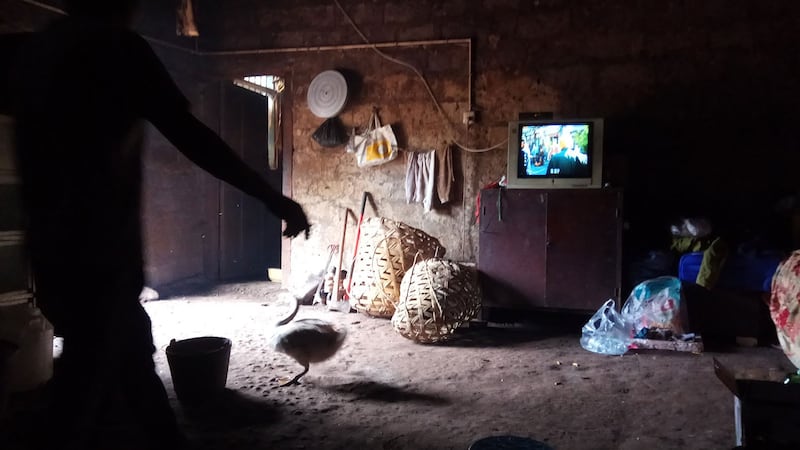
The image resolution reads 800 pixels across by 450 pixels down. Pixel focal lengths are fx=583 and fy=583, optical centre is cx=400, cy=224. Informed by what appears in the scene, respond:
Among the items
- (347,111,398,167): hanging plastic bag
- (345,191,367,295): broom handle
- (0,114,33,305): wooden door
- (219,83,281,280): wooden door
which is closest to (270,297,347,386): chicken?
(0,114,33,305): wooden door

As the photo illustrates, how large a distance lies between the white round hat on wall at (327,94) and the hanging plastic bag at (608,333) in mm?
3162

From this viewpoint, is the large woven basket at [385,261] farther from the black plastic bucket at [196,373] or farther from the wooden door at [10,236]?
the wooden door at [10,236]

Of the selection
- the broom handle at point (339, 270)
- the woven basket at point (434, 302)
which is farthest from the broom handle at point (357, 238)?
the woven basket at point (434, 302)

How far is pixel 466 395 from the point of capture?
311cm

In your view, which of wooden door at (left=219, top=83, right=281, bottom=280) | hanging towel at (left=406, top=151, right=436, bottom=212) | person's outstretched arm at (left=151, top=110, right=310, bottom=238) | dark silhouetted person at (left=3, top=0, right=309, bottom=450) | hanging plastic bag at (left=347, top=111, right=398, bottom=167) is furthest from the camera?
wooden door at (left=219, top=83, right=281, bottom=280)

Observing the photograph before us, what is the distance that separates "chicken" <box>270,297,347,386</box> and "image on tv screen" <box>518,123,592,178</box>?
6.94 ft

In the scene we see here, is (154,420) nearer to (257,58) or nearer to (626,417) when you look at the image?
(626,417)

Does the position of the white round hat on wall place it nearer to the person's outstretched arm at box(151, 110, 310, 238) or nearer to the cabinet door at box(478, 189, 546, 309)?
the cabinet door at box(478, 189, 546, 309)

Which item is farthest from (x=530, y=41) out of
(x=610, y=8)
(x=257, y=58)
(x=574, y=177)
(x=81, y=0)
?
(x=81, y=0)

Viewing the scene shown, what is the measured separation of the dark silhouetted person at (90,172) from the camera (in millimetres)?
1518

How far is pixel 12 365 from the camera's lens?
288cm

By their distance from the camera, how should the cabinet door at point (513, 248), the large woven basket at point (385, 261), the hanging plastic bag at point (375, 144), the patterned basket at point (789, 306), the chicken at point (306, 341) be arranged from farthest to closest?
the hanging plastic bag at point (375, 144), the large woven basket at point (385, 261), the cabinet door at point (513, 248), the patterned basket at point (789, 306), the chicken at point (306, 341)

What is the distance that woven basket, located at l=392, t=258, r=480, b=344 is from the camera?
401 cm

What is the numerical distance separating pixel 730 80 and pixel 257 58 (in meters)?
4.53
